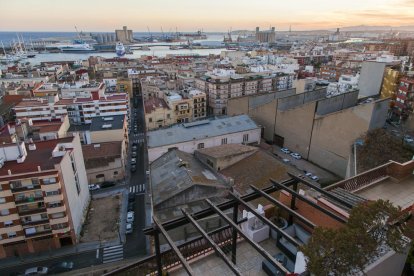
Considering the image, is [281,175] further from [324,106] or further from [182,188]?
[324,106]

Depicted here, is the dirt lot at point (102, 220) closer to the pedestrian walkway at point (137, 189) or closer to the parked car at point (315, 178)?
the pedestrian walkway at point (137, 189)

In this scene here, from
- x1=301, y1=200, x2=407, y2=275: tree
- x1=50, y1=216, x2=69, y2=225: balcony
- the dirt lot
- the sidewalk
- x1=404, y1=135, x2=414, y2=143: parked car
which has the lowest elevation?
the sidewalk

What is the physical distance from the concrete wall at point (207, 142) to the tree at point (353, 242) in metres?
29.0

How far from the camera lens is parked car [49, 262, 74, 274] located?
22.9 m

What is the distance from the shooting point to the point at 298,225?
9555 millimetres

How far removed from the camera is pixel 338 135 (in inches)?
1326

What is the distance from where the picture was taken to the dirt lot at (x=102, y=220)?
26763mm

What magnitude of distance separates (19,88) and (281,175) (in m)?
65.5

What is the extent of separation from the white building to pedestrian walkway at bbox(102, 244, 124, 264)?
38.7 ft

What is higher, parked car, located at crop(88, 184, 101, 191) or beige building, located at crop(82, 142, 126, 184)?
beige building, located at crop(82, 142, 126, 184)

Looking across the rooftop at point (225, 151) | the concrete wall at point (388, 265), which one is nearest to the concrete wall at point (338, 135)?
the rooftop at point (225, 151)

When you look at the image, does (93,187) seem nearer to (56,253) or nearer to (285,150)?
(56,253)

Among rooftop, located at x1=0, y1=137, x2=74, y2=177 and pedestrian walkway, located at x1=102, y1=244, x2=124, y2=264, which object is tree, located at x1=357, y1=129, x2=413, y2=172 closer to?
pedestrian walkway, located at x1=102, y1=244, x2=124, y2=264

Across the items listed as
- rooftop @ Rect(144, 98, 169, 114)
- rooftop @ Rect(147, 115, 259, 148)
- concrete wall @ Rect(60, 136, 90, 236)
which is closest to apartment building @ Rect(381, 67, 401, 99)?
rooftop @ Rect(147, 115, 259, 148)
